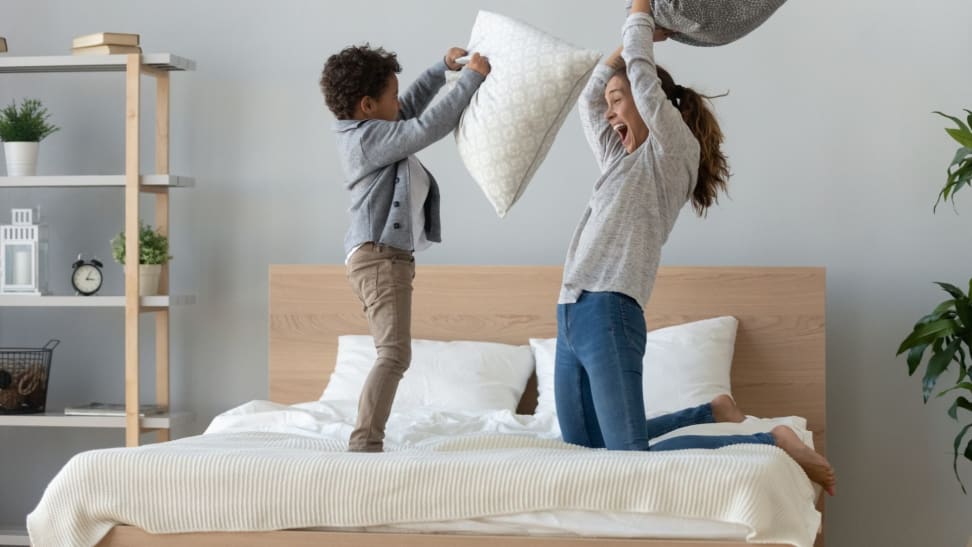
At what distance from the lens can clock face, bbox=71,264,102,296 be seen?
12.4 feet

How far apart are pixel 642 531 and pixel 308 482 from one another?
59cm

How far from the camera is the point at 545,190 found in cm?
375

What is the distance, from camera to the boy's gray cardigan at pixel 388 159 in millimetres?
2457

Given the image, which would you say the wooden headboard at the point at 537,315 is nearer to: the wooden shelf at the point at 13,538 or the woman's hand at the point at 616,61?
the wooden shelf at the point at 13,538

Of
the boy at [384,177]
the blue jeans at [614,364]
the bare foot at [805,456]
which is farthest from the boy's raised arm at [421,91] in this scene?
the bare foot at [805,456]

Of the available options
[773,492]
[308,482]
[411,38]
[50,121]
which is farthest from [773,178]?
[50,121]

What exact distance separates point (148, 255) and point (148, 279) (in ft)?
Result: 0.27

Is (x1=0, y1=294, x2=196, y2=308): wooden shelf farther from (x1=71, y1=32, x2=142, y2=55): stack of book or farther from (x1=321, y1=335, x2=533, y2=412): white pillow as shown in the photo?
(x1=71, y1=32, x2=142, y2=55): stack of book

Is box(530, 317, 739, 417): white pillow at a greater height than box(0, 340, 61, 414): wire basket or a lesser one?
greater

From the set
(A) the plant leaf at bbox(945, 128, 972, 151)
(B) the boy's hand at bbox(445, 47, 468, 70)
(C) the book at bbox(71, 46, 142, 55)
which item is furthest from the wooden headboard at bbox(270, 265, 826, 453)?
(B) the boy's hand at bbox(445, 47, 468, 70)

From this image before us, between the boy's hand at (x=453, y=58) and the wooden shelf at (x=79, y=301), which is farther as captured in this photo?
the wooden shelf at (x=79, y=301)

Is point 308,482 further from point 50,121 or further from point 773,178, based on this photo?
point 50,121

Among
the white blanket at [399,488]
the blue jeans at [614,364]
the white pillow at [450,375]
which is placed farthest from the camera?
the white pillow at [450,375]

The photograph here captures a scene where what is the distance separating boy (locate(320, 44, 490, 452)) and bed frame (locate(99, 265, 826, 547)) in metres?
1.06
